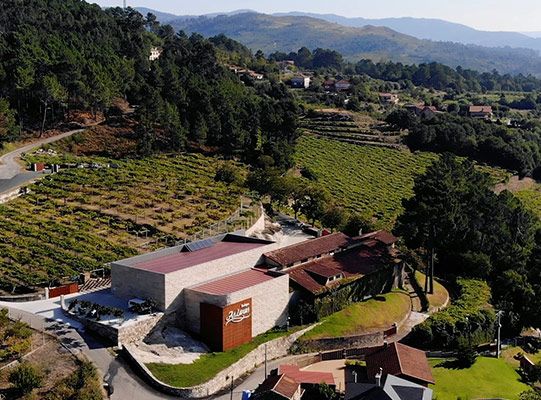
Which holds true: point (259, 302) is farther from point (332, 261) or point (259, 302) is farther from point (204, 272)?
point (332, 261)

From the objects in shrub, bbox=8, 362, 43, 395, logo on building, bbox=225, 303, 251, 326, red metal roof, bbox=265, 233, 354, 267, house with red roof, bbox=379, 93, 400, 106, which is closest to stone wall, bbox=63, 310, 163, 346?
logo on building, bbox=225, 303, 251, 326

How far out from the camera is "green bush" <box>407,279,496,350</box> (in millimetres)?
40719

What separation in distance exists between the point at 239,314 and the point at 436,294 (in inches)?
765

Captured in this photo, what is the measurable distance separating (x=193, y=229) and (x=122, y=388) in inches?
832

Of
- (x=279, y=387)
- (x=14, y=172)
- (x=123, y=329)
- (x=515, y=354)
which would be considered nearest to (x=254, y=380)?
(x=279, y=387)

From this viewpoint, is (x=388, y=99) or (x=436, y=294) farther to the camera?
(x=388, y=99)

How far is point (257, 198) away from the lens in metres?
60.2

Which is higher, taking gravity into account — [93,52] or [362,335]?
[93,52]

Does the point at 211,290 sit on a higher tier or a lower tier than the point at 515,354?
higher

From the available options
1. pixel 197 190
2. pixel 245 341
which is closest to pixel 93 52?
pixel 197 190

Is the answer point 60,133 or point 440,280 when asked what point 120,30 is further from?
point 440,280

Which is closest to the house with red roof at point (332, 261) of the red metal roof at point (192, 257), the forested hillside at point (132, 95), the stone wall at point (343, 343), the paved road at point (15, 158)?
the red metal roof at point (192, 257)

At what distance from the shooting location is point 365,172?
82.2m

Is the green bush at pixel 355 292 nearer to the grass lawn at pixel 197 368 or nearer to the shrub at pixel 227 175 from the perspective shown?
the grass lawn at pixel 197 368
